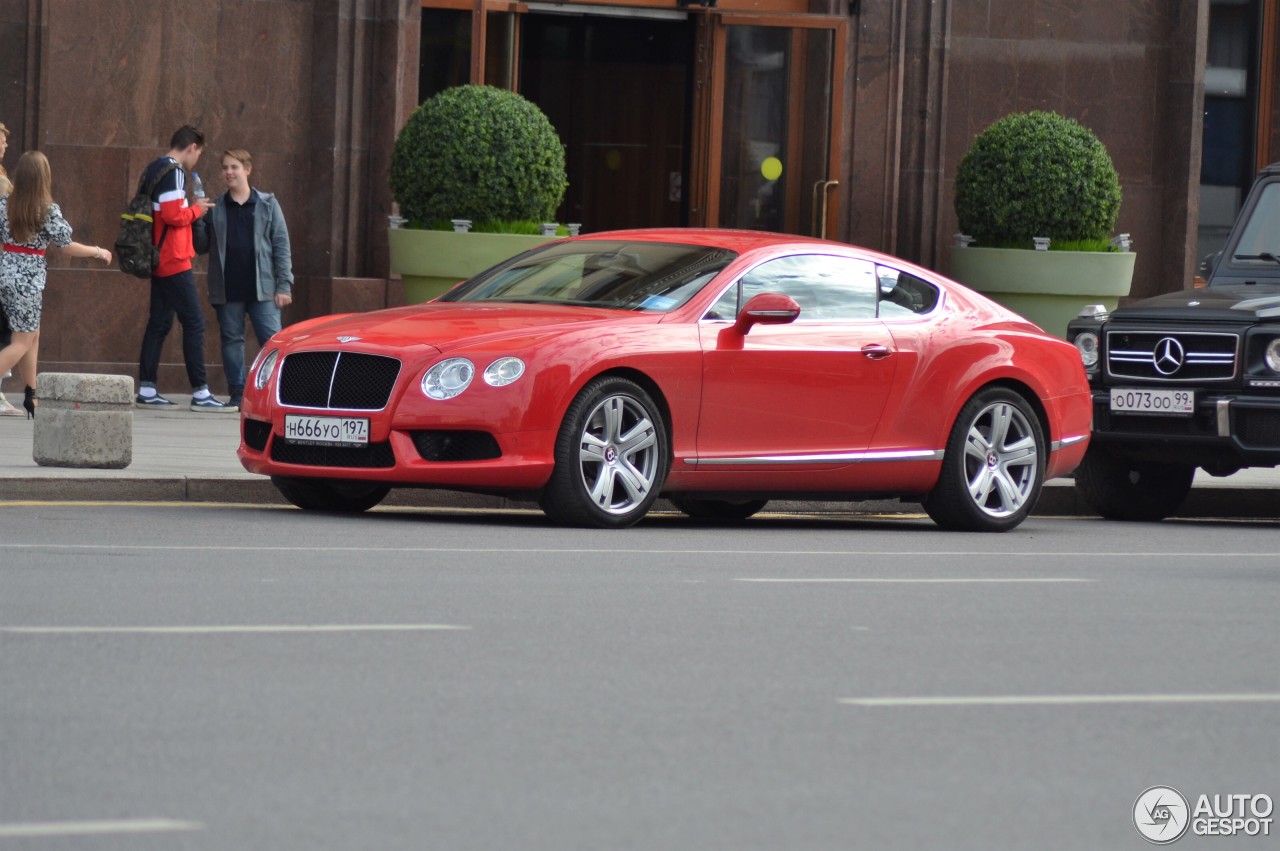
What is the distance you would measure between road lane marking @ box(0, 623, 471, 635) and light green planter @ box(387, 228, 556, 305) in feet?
35.3

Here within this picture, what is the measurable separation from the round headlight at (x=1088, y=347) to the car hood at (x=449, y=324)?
141 inches

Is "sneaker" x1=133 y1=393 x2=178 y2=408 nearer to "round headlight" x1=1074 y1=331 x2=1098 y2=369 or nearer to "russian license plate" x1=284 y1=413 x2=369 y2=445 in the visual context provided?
"russian license plate" x1=284 y1=413 x2=369 y2=445

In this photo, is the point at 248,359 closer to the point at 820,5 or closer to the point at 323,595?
the point at 820,5

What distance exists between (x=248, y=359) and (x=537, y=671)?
13568mm

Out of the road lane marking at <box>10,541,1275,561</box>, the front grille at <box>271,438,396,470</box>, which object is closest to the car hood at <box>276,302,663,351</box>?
the front grille at <box>271,438,396,470</box>

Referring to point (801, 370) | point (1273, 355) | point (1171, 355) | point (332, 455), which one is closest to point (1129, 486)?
point (1171, 355)

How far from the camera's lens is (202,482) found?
12391 mm

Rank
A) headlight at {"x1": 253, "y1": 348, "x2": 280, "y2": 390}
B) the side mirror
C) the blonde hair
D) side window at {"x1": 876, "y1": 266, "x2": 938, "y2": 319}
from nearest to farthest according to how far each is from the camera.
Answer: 1. headlight at {"x1": 253, "y1": 348, "x2": 280, "y2": 390}
2. the side mirror
3. side window at {"x1": 876, "y1": 266, "x2": 938, "y2": 319}
4. the blonde hair

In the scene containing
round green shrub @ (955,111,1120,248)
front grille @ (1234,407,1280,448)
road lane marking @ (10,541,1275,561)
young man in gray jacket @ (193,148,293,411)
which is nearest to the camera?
road lane marking @ (10,541,1275,561)

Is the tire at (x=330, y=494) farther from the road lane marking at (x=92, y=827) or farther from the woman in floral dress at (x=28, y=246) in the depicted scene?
the road lane marking at (x=92, y=827)

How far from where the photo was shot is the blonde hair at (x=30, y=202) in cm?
1612

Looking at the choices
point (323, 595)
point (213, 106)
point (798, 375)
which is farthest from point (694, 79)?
point (323, 595)

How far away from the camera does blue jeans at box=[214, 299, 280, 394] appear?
17734 millimetres

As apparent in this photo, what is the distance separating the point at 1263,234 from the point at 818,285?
144 inches
